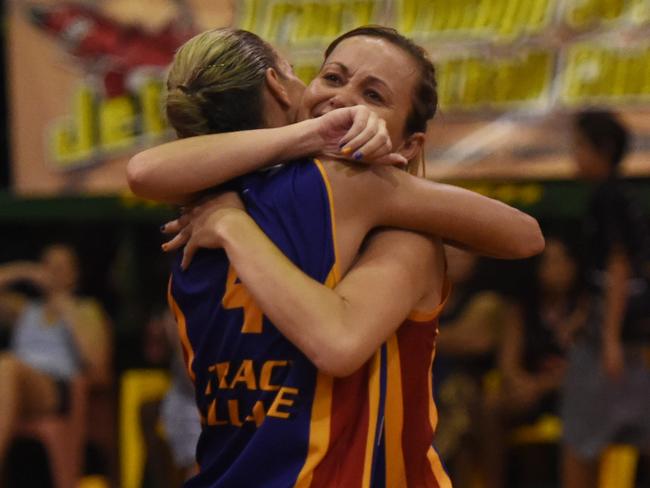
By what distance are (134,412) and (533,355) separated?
2.24 meters

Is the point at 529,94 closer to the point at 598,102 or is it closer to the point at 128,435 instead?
the point at 598,102

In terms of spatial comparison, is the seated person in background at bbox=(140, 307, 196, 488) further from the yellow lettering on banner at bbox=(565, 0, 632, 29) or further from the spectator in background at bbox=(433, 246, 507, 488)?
the yellow lettering on banner at bbox=(565, 0, 632, 29)

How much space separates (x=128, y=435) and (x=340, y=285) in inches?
202

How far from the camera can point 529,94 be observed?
19.2 ft

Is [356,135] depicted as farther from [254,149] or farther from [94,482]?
[94,482]

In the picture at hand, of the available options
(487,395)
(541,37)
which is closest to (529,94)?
(541,37)

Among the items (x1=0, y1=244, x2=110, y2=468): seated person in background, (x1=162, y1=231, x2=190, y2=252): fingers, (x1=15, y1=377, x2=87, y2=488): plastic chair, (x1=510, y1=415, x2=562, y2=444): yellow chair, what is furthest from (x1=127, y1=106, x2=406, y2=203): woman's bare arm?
(x1=510, y1=415, x2=562, y2=444): yellow chair

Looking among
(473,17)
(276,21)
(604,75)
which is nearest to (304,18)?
(276,21)

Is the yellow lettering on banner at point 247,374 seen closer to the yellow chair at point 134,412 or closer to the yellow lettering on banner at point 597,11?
the yellow lettering on banner at point 597,11

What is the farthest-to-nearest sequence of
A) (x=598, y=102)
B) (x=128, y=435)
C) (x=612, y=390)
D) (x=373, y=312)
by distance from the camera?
(x=128, y=435)
(x=598, y=102)
(x=612, y=390)
(x=373, y=312)

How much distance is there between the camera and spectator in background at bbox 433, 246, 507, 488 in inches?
218

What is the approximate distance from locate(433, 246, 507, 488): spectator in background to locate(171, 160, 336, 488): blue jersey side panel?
3615 mm

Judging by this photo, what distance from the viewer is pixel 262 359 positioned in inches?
71.5

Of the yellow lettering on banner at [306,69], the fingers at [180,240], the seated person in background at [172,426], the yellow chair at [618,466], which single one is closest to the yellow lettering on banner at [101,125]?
the yellow lettering on banner at [306,69]
